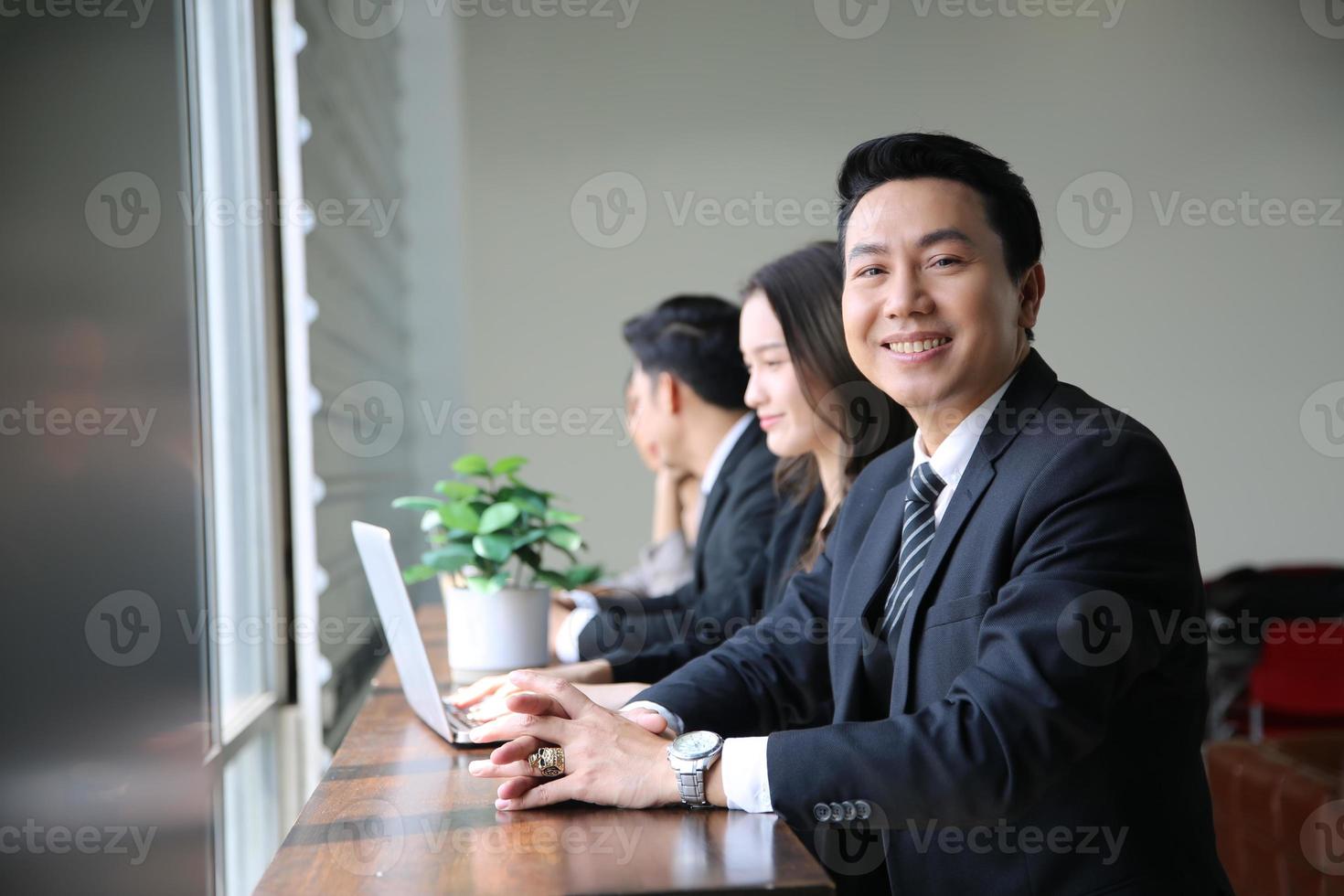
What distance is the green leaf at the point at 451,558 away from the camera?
2219 millimetres

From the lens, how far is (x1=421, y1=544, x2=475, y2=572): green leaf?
2.22 metres

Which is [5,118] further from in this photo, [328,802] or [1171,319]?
[1171,319]

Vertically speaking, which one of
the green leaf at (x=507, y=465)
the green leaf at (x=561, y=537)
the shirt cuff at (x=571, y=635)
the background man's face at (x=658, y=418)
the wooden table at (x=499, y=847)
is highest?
the background man's face at (x=658, y=418)

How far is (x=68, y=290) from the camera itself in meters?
1.53

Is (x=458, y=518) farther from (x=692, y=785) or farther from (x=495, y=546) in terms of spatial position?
(x=692, y=785)

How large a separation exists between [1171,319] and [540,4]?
3281 mm

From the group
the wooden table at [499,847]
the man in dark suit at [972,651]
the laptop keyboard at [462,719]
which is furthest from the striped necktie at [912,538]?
the laptop keyboard at [462,719]

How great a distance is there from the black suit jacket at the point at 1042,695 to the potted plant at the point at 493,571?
0.86m

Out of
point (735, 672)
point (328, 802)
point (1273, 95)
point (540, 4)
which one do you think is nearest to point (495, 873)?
point (328, 802)

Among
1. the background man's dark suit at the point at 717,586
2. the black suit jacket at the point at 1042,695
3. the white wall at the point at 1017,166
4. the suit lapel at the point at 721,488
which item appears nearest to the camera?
the black suit jacket at the point at 1042,695

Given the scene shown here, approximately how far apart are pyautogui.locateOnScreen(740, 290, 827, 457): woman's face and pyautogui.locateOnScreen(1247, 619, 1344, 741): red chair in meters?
2.90

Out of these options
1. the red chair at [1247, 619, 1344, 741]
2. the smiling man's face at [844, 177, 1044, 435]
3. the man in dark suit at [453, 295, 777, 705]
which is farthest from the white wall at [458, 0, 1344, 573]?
the smiling man's face at [844, 177, 1044, 435]

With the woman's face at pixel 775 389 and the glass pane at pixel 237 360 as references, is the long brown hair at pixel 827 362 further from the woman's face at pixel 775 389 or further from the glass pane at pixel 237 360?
the glass pane at pixel 237 360

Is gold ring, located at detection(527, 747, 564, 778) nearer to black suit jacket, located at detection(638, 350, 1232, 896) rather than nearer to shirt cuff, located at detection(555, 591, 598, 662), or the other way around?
black suit jacket, located at detection(638, 350, 1232, 896)
